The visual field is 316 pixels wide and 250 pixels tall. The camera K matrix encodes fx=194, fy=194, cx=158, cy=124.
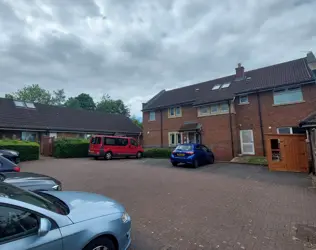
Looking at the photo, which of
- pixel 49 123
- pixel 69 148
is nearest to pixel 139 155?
pixel 69 148

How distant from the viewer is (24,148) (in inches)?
610

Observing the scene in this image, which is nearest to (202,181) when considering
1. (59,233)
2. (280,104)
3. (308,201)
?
(308,201)

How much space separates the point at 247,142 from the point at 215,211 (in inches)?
501

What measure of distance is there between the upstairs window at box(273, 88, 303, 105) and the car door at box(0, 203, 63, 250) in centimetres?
1690

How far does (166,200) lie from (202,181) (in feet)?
10.2

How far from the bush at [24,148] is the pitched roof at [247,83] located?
1216cm

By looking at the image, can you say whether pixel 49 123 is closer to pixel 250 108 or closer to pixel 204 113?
pixel 204 113

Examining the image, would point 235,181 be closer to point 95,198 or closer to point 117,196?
point 117,196

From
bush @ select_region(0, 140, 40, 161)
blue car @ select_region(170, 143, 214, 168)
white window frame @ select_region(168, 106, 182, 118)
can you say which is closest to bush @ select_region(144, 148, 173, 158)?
white window frame @ select_region(168, 106, 182, 118)

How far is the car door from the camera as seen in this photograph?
1863mm

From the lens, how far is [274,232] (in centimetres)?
382

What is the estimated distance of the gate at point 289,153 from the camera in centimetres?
1071

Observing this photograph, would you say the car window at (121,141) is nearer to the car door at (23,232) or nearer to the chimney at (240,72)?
the chimney at (240,72)

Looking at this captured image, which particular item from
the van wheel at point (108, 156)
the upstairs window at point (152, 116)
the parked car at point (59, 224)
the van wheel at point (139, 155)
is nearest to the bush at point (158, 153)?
the van wheel at point (139, 155)
